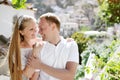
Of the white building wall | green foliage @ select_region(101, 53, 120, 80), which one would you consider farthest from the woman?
the white building wall

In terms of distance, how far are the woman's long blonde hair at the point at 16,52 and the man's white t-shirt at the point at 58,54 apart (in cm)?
14

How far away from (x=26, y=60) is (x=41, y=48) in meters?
0.11

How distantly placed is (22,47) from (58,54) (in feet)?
0.76

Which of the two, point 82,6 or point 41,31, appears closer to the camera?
point 41,31

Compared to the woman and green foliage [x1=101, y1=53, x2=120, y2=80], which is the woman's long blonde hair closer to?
the woman

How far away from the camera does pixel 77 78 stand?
18.2ft

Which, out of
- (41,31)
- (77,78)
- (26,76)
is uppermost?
(41,31)

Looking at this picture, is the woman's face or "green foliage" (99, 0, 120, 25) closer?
the woman's face

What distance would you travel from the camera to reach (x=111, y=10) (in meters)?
7.69

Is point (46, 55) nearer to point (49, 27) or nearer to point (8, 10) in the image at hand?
point (49, 27)

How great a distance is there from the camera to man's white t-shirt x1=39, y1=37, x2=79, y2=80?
186 centimetres

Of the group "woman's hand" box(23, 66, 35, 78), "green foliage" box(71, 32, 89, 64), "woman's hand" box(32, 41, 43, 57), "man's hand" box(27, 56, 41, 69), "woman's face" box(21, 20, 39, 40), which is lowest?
"green foliage" box(71, 32, 89, 64)

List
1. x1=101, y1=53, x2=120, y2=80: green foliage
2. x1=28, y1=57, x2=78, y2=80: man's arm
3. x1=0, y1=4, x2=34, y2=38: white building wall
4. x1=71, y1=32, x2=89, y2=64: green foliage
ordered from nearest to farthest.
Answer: x1=28, y1=57, x2=78, y2=80: man's arm → x1=101, y1=53, x2=120, y2=80: green foliage → x1=0, y1=4, x2=34, y2=38: white building wall → x1=71, y1=32, x2=89, y2=64: green foliage

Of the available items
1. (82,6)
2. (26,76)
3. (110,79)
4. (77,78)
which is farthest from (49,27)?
(82,6)
